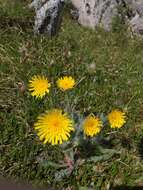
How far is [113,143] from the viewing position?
5.05 m

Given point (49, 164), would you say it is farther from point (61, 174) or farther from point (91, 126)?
point (91, 126)

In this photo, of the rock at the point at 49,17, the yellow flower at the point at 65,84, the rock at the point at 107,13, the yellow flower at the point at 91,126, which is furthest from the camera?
the rock at the point at 107,13

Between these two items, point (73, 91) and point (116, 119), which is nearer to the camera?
point (116, 119)

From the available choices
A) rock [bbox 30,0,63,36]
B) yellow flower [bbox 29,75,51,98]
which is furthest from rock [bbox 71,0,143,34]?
yellow flower [bbox 29,75,51,98]

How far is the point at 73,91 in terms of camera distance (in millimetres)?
5285

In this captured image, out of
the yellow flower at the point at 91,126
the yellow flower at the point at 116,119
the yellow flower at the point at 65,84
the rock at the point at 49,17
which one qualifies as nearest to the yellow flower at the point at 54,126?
the yellow flower at the point at 91,126

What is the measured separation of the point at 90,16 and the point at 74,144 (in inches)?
107

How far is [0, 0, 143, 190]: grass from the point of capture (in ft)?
15.6

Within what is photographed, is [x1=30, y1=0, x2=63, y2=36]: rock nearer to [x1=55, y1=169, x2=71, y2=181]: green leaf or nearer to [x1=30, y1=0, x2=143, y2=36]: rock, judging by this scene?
[x1=30, y1=0, x2=143, y2=36]: rock

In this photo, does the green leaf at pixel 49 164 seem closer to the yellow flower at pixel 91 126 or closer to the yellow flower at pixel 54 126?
the yellow flower at pixel 91 126

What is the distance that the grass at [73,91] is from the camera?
4.75 meters

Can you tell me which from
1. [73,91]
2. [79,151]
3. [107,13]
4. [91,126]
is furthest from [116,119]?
[107,13]

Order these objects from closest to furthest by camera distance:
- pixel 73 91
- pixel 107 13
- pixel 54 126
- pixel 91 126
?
pixel 54 126
pixel 91 126
pixel 73 91
pixel 107 13

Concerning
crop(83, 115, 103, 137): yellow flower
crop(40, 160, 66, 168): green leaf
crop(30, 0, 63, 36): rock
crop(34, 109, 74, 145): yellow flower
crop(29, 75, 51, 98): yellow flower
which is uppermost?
crop(30, 0, 63, 36): rock
